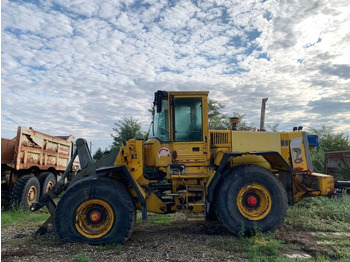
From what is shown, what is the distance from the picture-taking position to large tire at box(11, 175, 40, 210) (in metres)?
9.03

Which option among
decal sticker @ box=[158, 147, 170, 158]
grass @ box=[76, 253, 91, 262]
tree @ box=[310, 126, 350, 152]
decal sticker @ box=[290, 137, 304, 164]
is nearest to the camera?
grass @ box=[76, 253, 91, 262]

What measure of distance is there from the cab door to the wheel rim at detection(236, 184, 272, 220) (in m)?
1.00

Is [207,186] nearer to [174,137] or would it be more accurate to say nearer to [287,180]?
[174,137]

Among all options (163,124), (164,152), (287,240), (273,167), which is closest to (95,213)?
(164,152)

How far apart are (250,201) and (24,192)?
6.75 m

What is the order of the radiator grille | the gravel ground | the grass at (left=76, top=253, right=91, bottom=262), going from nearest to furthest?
the grass at (left=76, top=253, right=91, bottom=262)
the gravel ground
the radiator grille

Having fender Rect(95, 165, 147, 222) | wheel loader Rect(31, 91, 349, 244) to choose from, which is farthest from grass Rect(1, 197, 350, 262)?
fender Rect(95, 165, 147, 222)

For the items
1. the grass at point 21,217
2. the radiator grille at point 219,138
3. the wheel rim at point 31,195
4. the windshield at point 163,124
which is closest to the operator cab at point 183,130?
the windshield at point 163,124

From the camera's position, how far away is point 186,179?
642cm

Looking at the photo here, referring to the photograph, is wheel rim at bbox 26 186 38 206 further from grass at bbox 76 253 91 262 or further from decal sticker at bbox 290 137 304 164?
decal sticker at bbox 290 137 304 164

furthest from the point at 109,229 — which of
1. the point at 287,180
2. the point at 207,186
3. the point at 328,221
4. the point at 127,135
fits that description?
the point at 127,135

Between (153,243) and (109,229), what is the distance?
0.87 meters

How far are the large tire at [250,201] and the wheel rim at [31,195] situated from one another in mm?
6338

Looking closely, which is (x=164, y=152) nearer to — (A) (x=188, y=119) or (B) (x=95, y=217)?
(A) (x=188, y=119)
